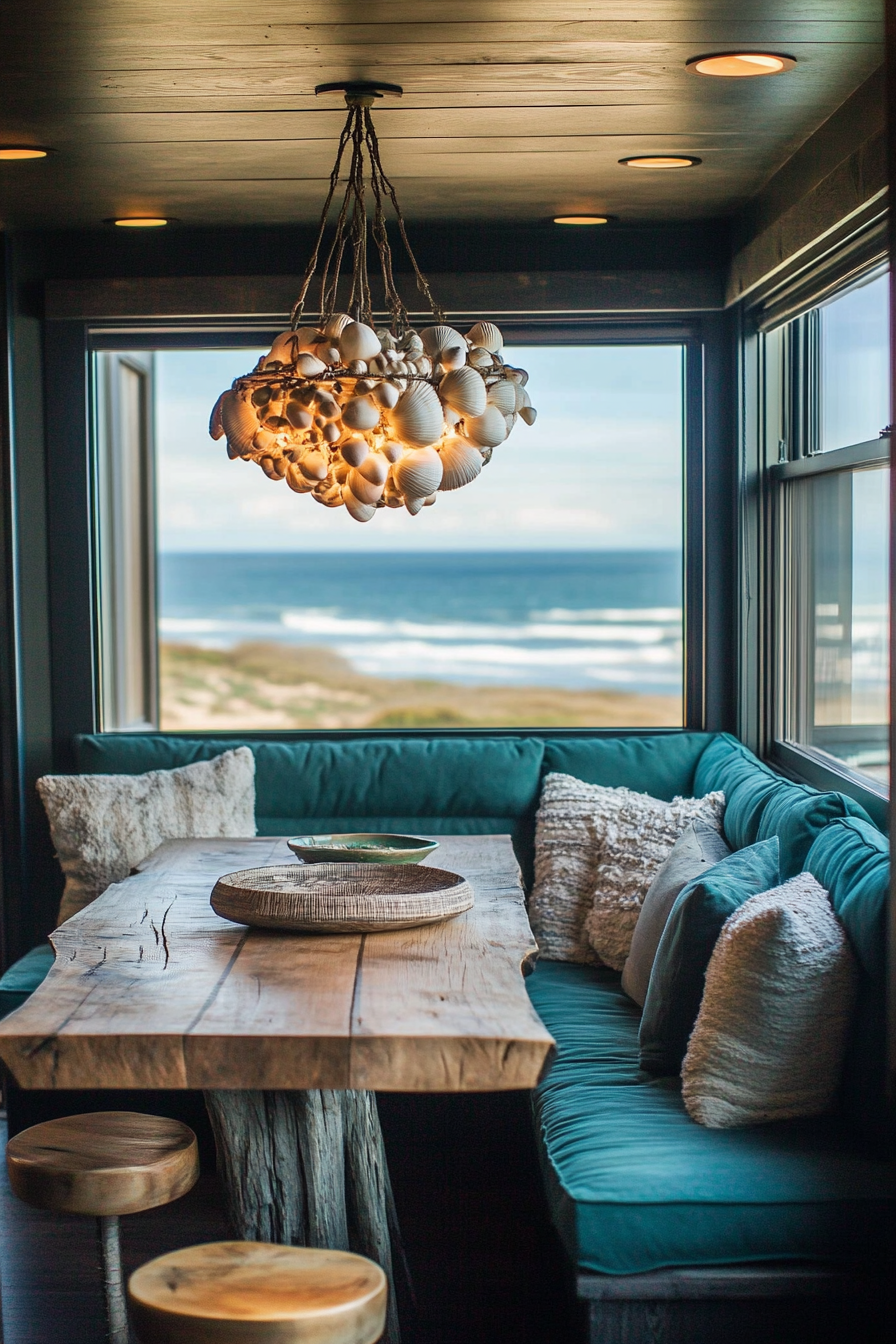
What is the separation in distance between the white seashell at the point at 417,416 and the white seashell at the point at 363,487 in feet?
0.34

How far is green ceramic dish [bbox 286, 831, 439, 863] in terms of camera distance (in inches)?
99.6

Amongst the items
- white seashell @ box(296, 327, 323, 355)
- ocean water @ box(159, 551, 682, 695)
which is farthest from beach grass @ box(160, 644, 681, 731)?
white seashell @ box(296, 327, 323, 355)

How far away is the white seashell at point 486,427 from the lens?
241cm

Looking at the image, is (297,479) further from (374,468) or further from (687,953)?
(687,953)

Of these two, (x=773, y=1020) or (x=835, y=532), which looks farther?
(x=835, y=532)

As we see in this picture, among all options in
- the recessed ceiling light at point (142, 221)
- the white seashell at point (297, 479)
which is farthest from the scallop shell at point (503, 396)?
the recessed ceiling light at point (142, 221)

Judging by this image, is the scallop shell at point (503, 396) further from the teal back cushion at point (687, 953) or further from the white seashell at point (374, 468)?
the teal back cushion at point (687, 953)

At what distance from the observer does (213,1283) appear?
1612 millimetres

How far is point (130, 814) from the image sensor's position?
11.4 feet

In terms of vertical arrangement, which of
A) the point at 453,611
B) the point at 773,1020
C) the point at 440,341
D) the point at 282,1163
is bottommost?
the point at 282,1163

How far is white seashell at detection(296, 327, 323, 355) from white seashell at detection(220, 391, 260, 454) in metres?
0.14

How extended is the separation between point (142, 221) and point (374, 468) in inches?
71.0

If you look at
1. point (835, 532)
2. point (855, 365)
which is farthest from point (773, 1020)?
point (855, 365)

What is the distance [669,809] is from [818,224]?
142 cm
